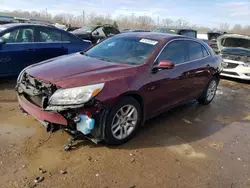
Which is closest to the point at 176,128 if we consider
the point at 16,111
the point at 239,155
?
the point at 239,155

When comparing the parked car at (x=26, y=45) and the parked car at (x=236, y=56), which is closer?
the parked car at (x=26, y=45)

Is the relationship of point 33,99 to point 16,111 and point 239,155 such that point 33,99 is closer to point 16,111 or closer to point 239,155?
point 16,111

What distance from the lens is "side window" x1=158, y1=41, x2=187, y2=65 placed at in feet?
14.4

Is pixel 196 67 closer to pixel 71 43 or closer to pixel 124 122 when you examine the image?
pixel 124 122

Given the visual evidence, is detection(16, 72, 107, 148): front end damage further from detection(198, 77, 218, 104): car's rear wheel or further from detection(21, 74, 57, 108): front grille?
detection(198, 77, 218, 104): car's rear wheel

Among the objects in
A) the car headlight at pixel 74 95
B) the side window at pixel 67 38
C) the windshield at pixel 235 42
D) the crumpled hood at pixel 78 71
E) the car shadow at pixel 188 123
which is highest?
the side window at pixel 67 38

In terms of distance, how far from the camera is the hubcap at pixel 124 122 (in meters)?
3.62

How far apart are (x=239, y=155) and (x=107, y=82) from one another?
7.65 ft

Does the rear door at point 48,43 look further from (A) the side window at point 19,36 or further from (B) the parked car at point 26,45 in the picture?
(A) the side window at point 19,36

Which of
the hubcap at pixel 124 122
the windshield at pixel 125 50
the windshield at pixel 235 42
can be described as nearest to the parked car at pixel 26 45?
the windshield at pixel 125 50

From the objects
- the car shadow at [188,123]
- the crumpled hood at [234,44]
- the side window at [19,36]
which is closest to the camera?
the car shadow at [188,123]

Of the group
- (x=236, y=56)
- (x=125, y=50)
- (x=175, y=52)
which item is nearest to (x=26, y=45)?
(x=125, y=50)

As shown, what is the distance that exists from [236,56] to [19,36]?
24.1ft

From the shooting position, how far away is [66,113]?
10.7 feet
